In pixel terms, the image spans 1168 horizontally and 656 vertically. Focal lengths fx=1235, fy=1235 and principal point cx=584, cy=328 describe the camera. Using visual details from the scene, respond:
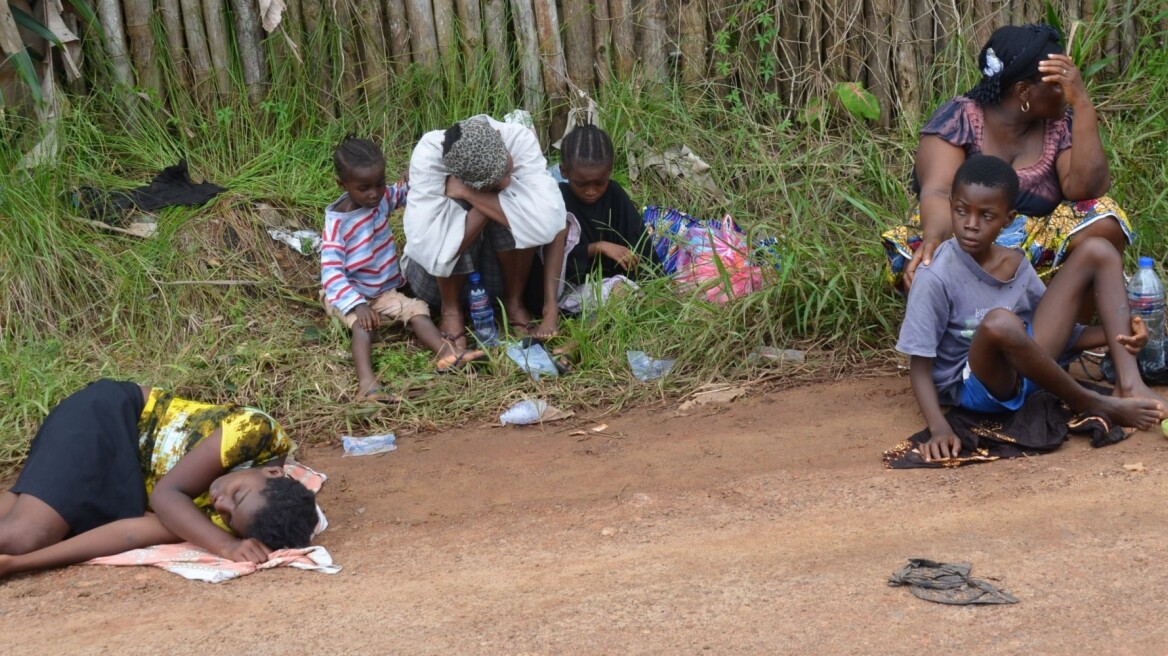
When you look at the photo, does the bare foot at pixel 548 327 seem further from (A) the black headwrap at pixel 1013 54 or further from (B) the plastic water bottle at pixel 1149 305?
(B) the plastic water bottle at pixel 1149 305

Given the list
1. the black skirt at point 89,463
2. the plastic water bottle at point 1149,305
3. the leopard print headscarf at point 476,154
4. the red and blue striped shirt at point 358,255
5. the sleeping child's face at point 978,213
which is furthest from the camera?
the red and blue striped shirt at point 358,255

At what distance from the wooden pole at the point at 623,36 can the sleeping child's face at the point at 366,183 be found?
163cm

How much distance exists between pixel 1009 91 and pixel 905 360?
111 centimetres

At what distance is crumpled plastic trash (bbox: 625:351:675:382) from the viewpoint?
495cm

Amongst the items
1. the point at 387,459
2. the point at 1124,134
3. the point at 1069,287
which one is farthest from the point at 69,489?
the point at 1124,134

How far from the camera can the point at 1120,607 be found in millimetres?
2871

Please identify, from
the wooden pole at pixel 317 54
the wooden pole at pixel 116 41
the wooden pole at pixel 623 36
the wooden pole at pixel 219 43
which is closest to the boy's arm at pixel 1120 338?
the wooden pole at pixel 623 36

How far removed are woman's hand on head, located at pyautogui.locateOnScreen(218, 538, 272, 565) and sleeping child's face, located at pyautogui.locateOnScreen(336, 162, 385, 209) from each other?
6.09ft

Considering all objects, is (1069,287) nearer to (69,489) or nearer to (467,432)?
(467,432)

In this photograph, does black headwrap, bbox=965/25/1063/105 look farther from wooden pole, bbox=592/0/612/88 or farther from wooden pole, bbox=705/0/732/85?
wooden pole, bbox=592/0/612/88

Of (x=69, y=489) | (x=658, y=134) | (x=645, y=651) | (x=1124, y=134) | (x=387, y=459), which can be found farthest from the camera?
(x=658, y=134)

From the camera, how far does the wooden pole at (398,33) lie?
6.07 m

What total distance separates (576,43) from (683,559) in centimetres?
348

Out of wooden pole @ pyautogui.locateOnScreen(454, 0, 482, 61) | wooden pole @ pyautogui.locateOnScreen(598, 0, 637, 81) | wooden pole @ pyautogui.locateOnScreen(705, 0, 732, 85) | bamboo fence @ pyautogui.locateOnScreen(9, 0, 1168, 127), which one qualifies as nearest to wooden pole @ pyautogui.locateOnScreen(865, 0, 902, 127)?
bamboo fence @ pyautogui.locateOnScreen(9, 0, 1168, 127)
